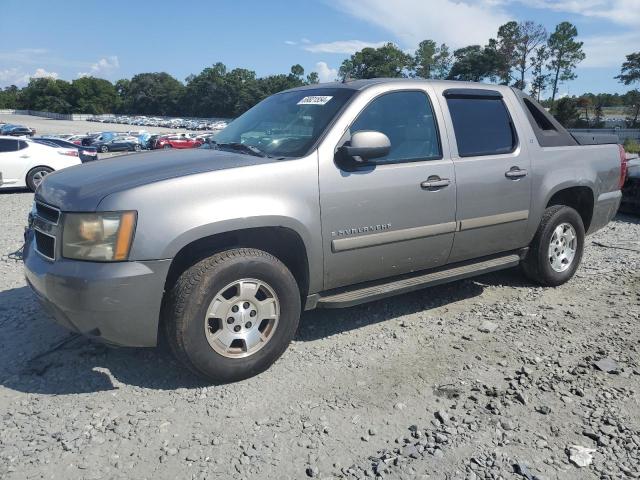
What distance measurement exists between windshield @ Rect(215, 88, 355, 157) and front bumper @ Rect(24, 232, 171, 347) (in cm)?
120

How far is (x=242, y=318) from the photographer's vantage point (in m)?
3.28

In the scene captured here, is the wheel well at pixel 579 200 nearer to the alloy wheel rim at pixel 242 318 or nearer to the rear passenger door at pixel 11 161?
the alloy wheel rim at pixel 242 318

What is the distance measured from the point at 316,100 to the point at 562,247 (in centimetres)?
282

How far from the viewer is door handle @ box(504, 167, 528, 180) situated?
14.4 feet

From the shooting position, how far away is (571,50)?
74125 millimetres

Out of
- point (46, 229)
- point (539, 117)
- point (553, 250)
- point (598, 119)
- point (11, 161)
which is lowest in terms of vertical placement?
point (553, 250)

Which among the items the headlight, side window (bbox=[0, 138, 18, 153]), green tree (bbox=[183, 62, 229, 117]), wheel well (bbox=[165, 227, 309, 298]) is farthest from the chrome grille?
green tree (bbox=[183, 62, 229, 117])

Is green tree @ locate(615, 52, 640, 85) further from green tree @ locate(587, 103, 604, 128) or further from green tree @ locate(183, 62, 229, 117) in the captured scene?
green tree @ locate(183, 62, 229, 117)

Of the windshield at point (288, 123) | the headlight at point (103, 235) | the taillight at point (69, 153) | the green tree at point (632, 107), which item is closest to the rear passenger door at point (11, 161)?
the taillight at point (69, 153)

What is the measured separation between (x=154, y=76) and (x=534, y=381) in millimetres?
167072

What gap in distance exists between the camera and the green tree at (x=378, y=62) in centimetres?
9966

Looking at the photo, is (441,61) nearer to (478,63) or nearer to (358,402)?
(478,63)

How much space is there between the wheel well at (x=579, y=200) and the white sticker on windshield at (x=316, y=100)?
97.4 inches

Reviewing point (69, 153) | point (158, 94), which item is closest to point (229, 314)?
point (69, 153)
